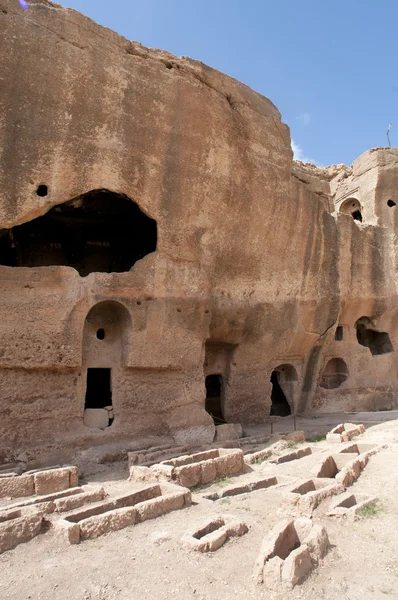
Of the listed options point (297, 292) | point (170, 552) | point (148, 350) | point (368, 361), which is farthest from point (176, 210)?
point (368, 361)

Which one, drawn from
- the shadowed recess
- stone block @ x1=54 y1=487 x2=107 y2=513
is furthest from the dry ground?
the shadowed recess

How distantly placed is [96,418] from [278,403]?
634 centimetres

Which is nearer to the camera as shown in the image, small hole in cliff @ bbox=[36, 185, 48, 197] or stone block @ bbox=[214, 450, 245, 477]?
stone block @ bbox=[214, 450, 245, 477]

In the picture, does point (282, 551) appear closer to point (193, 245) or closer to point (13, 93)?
point (193, 245)

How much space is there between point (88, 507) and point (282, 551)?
6.97 ft

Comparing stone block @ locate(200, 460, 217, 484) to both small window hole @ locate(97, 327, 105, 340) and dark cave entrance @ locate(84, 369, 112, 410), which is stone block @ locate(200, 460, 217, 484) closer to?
small window hole @ locate(97, 327, 105, 340)

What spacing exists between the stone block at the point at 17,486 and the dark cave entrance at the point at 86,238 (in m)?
5.07

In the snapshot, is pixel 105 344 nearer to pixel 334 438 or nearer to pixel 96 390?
pixel 96 390

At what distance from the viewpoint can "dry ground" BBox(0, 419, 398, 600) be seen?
3.38 metres

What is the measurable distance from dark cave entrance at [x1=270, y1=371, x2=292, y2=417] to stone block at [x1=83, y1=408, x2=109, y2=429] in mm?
5692

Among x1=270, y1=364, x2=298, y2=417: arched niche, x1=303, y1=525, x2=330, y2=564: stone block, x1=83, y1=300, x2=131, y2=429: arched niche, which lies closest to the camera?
x1=303, y1=525, x2=330, y2=564: stone block

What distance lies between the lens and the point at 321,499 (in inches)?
204

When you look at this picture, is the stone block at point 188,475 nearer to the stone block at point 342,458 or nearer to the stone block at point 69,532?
the stone block at point 69,532

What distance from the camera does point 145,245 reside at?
10828mm
